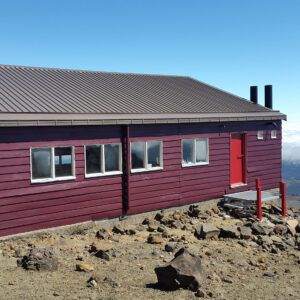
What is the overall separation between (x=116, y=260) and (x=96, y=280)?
180 cm

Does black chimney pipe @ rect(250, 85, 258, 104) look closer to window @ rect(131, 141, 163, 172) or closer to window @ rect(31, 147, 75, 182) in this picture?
window @ rect(131, 141, 163, 172)

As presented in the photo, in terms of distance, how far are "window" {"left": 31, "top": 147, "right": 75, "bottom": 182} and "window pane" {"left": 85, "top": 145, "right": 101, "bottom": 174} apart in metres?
0.61

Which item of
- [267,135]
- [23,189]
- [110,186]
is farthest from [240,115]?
[23,189]

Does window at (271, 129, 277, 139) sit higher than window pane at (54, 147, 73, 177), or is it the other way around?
window at (271, 129, 277, 139)

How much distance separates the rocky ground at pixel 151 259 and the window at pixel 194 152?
2.04m

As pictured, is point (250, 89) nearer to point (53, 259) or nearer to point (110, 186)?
point (110, 186)

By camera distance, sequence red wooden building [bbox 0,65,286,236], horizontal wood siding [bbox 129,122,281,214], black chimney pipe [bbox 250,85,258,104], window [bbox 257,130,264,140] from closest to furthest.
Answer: red wooden building [bbox 0,65,286,236] → horizontal wood siding [bbox 129,122,281,214] → window [bbox 257,130,264,140] → black chimney pipe [bbox 250,85,258,104]

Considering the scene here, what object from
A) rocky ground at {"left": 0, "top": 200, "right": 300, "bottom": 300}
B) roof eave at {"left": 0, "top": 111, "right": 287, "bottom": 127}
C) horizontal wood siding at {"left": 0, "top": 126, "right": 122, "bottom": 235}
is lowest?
rocky ground at {"left": 0, "top": 200, "right": 300, "bottom": 300}

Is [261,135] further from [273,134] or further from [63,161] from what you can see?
[63,161]

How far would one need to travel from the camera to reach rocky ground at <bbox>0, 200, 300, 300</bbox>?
30.9ft

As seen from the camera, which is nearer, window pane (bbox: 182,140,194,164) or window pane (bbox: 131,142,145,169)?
window pane (bbox: 131,142,145,169)

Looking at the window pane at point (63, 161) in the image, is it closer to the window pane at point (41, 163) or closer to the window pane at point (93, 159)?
the window pane at point (41, 163)

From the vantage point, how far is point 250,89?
23.7 metres

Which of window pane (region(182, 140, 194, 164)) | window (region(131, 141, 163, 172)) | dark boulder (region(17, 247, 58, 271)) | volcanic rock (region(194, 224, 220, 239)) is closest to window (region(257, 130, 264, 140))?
window pane (region(182, 140, 194, 164))
